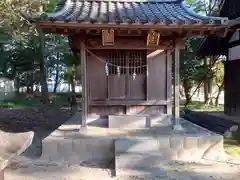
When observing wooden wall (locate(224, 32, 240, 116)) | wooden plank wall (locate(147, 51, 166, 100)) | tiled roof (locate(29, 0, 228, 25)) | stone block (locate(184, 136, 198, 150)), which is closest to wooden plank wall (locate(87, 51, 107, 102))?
wooden plank wall (locate(147, 51, 166, 100))

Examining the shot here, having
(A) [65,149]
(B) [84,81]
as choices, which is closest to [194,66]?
(B) [84,81]

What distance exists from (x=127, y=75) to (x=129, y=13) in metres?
1.68

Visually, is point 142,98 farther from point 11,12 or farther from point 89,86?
point 11,12

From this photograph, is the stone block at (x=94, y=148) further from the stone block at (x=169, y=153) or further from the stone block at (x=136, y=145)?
the stone block at (x=169, y=153)

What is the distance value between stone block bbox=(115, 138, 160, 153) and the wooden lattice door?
6.75 feet

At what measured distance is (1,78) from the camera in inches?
1021

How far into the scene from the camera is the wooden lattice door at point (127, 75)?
8.23m

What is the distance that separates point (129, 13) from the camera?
305 inches

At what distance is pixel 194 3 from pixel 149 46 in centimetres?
1667

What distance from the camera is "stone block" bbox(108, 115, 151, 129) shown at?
809 cm

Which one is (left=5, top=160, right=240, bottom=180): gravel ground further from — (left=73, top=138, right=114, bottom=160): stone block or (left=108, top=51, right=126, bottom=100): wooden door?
(left=108, top=51, right=126, bottom=100): wooden door

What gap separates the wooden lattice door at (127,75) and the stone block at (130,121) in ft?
1.93

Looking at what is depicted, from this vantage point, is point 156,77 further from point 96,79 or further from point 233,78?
point 233,78

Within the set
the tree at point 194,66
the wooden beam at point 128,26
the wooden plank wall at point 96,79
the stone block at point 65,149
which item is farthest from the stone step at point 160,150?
the tree at point 194,66
